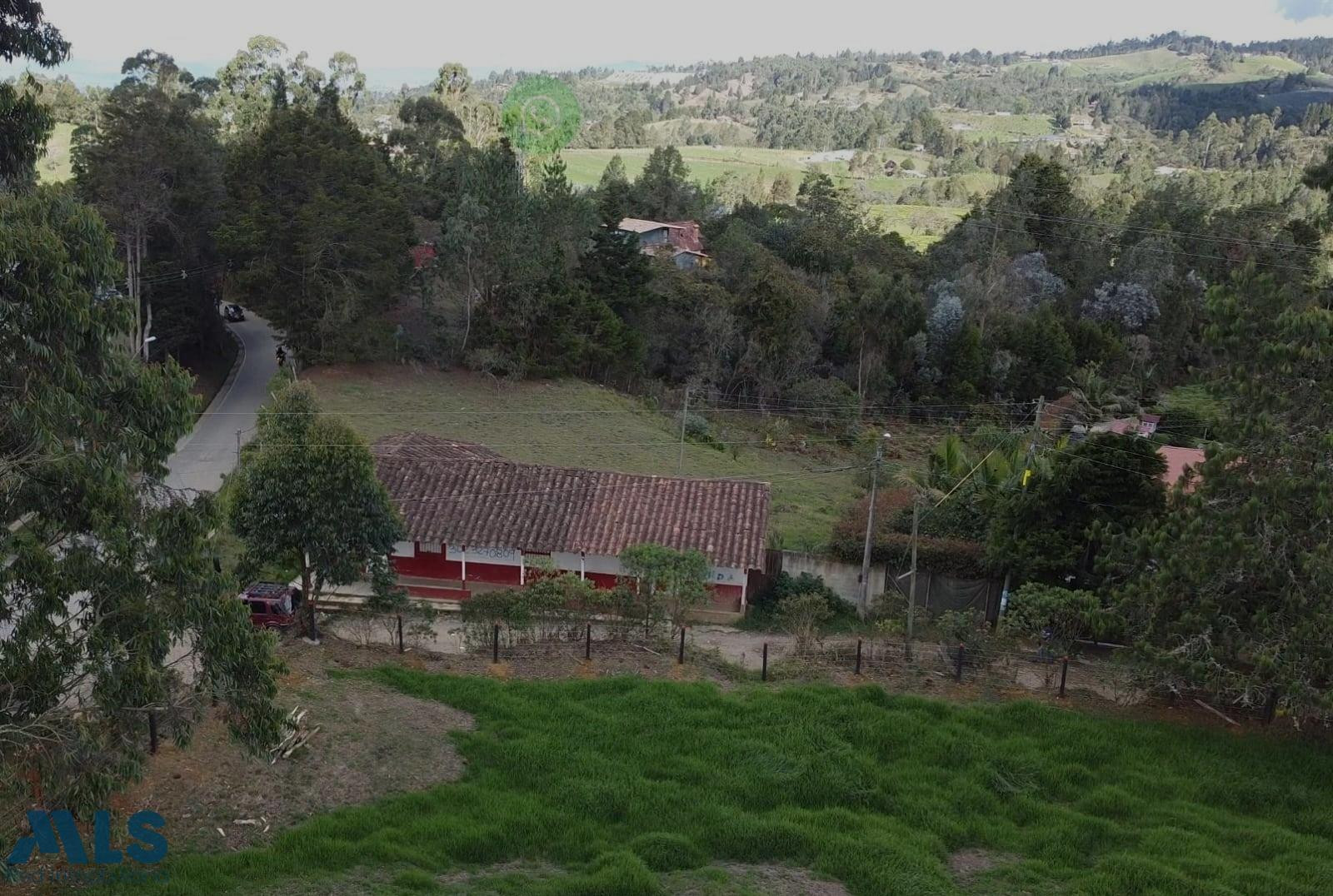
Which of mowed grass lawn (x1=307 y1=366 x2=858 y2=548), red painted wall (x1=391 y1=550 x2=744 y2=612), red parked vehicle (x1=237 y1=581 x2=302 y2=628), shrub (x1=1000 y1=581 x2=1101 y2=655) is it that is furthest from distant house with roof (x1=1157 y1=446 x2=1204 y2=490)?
red parked vehicle (x1=237 y1=581 x2=302 y2=628)

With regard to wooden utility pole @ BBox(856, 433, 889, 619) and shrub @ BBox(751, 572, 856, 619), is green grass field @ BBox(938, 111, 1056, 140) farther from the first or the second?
shrub @ BBox(751, 572, 856, 619)

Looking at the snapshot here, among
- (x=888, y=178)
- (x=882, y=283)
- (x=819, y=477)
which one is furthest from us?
(x=888, y=178)

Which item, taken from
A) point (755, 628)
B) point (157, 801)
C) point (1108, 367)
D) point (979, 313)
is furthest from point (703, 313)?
point (157, 801)

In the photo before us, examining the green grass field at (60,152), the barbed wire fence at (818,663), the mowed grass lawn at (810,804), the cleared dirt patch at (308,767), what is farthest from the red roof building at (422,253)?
the mowed grass lawn at (810,804)

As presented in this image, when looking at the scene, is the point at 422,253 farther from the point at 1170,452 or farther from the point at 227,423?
the point at 1170,452

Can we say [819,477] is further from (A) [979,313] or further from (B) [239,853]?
(B) [239,853]

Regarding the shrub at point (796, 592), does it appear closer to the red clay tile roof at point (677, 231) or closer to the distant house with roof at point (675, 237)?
the distant house with roof at point (675, 237)
